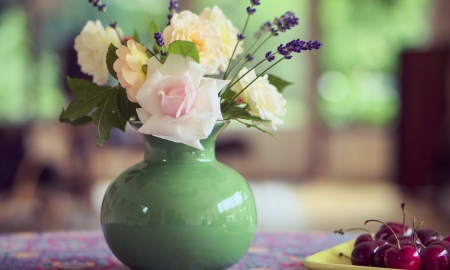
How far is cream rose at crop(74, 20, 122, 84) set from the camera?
32.9 inches

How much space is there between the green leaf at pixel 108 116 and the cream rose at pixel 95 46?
0.20 ft

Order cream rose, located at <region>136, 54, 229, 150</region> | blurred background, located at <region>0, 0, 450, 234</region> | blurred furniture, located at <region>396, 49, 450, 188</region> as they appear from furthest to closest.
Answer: blurred background, located at <region>0, 0, 450, 234</region> → blurred furniture, located at <region>396, 49, 450, 188</region> → cream rose, located at <region>136, 54, 229, 150</region>

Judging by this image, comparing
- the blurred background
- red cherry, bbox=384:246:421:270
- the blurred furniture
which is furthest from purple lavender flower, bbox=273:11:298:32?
the blurred background

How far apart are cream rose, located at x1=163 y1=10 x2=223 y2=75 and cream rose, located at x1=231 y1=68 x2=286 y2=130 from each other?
0.05 meters

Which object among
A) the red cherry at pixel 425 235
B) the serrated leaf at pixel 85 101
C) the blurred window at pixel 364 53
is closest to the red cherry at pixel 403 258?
the red cherry at pixel 425 235

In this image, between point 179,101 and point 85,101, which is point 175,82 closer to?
point 179,101

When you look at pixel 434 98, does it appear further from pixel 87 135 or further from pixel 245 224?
pixel 245 224

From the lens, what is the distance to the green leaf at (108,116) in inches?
30.1

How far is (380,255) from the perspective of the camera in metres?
0.77

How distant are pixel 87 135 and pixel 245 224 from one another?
3.07 meters

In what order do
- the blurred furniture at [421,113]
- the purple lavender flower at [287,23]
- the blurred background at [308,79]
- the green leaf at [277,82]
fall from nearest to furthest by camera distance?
the purple lavender flower at [287,23], the green leaf at [277,82], the blurred furniture at [421,113], the blurred background at [308,79]

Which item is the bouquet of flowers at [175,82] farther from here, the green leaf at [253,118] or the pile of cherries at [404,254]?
the pile of cherries at [404,254]

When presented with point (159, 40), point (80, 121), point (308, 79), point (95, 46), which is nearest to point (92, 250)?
point (80, 121)

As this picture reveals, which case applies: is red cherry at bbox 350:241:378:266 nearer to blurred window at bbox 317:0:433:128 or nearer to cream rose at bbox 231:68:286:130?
cream rose at bbox 231:68:286:130
